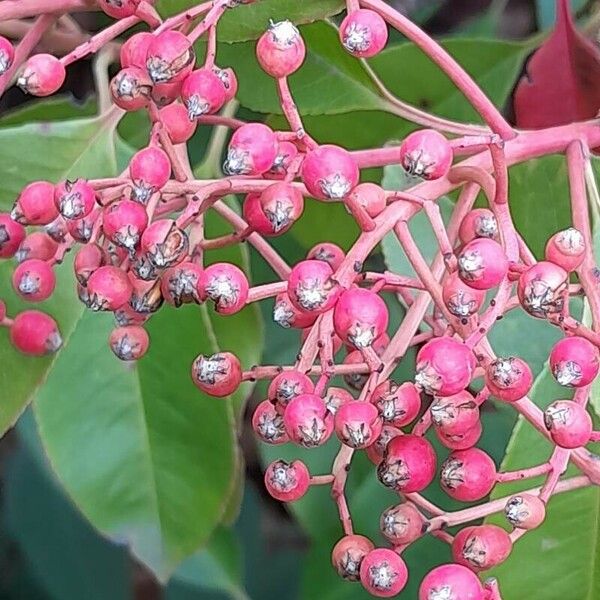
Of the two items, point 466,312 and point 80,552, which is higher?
point 466,312

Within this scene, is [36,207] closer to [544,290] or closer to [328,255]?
[328,255]

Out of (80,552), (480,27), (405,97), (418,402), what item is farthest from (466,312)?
(80,552)

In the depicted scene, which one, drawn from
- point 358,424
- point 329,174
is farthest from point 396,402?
point 329,174

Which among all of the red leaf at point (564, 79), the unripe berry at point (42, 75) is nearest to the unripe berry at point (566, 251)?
the unripe berry at point (42, 75)

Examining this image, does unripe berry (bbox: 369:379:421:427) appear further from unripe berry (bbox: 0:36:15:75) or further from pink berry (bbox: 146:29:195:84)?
unripe berry (bbox: 0:36:15:75)

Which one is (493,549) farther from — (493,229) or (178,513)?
(178,513)

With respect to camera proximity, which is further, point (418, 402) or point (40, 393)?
point (40, 393)
